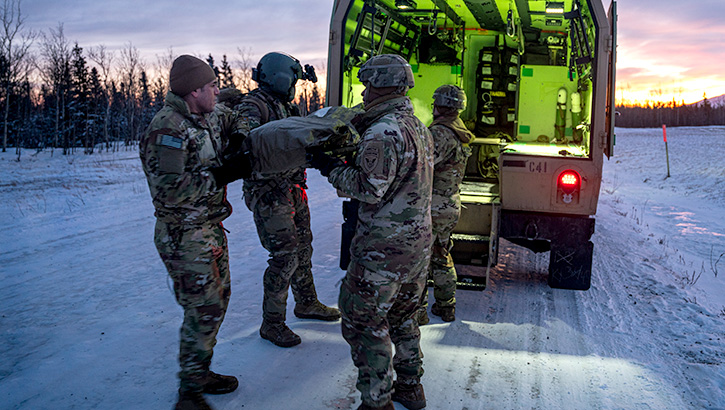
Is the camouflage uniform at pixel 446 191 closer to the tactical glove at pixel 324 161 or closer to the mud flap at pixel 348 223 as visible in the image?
the mud flap at pixel 348 223

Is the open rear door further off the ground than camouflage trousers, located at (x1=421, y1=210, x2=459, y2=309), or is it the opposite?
the open rear door

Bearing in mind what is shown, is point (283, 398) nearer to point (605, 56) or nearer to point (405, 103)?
point (405, 103)

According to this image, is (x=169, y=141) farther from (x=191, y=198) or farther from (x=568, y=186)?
(x=568, y=186)

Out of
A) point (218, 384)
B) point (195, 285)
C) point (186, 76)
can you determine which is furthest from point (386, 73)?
point (218, 384)

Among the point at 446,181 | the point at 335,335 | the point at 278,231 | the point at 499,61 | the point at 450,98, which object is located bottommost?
the point at 335,335

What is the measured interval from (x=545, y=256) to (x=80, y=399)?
19.4ft

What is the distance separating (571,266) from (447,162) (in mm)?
1859

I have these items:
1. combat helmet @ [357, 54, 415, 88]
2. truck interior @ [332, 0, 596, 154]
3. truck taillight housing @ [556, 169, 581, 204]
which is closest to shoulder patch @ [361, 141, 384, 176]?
combat helmet @ [357, 54, 415, 88]

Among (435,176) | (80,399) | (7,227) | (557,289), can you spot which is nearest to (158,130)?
(80,399)

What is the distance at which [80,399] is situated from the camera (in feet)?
9.90

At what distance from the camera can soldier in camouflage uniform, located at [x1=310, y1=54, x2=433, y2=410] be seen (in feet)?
8.59

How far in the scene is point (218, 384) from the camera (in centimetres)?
310

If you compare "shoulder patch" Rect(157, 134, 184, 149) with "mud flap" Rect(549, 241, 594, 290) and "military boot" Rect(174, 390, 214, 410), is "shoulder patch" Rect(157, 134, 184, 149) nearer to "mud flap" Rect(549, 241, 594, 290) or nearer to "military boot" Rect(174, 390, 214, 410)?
"military boot" Rect(174, 390, 214, 410)

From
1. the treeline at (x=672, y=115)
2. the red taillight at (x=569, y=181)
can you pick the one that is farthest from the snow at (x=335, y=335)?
the treeline at (x=672, y=115)
